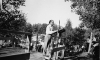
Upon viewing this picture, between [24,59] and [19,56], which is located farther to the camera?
[24,59]

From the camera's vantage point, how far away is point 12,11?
48.5 feet

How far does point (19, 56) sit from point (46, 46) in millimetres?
2346

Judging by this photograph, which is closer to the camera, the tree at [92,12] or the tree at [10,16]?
the tree at [92,12]

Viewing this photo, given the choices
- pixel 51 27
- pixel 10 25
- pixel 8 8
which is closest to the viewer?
pixel 51 27

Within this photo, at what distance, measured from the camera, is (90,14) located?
7254mm

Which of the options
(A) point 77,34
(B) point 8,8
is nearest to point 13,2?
(B) point 8,8

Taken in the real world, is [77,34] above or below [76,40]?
above

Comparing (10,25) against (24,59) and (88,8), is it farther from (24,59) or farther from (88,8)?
(24,59)

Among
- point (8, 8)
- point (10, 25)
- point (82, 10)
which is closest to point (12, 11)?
point (8, 8)

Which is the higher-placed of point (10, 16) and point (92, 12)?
point (10, 16)

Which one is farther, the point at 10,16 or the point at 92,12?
the point at 10,16

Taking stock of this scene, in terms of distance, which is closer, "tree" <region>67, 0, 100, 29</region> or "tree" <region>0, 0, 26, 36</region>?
"tree" <region>67, 0, 100, 29</region>

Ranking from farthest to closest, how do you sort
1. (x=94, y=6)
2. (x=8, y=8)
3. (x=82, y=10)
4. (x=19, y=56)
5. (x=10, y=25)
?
(x=8, y=8) → (x=10, y=25) → (x=82, y=10) → (x=94, y=6) → (x=19, y=56)

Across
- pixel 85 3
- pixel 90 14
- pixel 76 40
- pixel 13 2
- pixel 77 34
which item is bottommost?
pixel 76 40
